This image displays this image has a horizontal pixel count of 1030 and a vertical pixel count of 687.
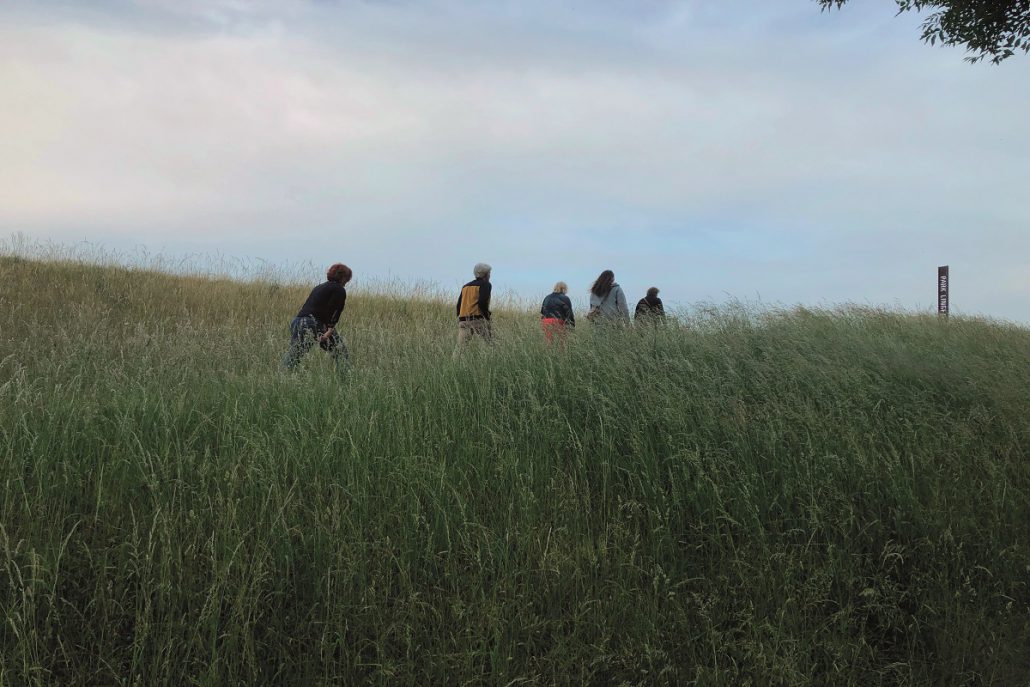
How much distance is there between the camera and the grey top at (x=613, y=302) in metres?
10.4

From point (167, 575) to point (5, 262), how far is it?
15.4 m

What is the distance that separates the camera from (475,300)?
10141mm

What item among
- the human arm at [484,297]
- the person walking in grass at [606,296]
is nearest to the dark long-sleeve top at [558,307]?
the person walking in grass at [606,296]

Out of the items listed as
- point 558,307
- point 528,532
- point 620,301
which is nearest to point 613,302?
point 620,301

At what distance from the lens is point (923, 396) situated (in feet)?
18.1

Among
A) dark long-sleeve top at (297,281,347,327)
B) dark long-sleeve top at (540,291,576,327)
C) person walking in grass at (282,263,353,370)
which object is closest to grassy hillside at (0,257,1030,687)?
person walking in grass at (282,263,353,370)

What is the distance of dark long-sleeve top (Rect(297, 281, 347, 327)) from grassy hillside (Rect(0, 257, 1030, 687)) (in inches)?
113

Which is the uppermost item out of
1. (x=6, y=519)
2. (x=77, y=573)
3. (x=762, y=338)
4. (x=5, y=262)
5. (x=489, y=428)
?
(x=5, y=262)

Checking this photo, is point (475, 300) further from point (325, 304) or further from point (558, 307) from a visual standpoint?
point (325, 304)

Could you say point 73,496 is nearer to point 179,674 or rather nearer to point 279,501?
point 279,501

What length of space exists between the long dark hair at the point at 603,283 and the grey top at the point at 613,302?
6cm

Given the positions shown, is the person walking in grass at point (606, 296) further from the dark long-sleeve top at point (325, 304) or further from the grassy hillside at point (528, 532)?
the grassy hillside at point (528, 532)

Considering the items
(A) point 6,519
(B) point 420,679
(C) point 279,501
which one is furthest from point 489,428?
(A) point 6,519

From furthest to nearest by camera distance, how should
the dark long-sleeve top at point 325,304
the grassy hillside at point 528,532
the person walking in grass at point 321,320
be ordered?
the dark long-sleeve top at point 325,304 → the person walking in grass at point 321,320 → the grassy hillside at point 528,532
